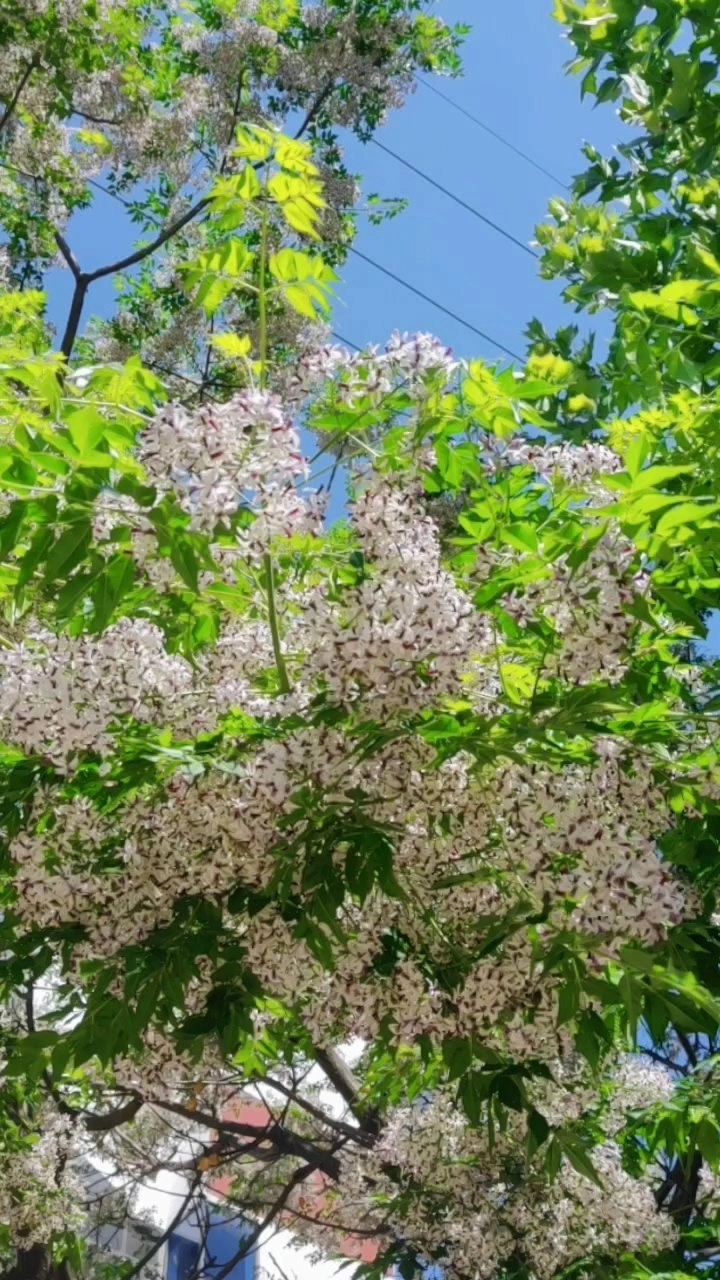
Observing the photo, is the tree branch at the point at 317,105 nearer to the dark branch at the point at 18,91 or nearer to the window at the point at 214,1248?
the dark branch at the point at 18,91

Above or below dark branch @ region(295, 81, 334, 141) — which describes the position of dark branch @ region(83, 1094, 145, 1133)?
below

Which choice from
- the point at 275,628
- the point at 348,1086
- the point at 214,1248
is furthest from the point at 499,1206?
the point at 214,1248

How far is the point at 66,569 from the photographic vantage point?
2.05m

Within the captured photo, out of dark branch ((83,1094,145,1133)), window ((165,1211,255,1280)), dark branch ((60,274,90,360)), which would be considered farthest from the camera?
window ((165,1211,255,1280))

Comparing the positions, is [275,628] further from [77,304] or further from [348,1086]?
[77,304]

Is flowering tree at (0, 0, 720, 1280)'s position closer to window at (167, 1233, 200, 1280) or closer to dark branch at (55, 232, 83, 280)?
dark branch at (55, 232, 83, 280)

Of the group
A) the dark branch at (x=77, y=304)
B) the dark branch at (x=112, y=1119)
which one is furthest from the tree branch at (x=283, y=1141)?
the dark branch at (x=77, y=304)

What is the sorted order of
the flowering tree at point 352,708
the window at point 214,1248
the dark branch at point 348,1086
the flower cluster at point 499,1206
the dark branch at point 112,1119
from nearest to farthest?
1. the flowering tree at point 352,708
2. the flower cluster at point 499,1206
3. the dark branch at point 348,1086
4. the dark branch at point 112,1119
5. the window at point 214,1248

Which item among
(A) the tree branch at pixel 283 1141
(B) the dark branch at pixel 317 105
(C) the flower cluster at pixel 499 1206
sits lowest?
(C) the flower cluster at pixel 499 1206

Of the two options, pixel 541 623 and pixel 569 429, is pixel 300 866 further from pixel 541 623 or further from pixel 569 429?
pixel 569 429

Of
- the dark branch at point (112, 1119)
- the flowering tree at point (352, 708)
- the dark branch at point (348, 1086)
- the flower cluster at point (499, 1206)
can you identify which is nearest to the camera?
the flowering tree at point (352, 708)

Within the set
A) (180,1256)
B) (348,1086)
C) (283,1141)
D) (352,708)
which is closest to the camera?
(352,708)

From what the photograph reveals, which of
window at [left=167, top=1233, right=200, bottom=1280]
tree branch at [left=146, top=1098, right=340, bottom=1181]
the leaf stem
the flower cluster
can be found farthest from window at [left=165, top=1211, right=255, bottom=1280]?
the leaf stem

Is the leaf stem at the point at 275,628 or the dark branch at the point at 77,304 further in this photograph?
the dark branch at the point at 77,304
